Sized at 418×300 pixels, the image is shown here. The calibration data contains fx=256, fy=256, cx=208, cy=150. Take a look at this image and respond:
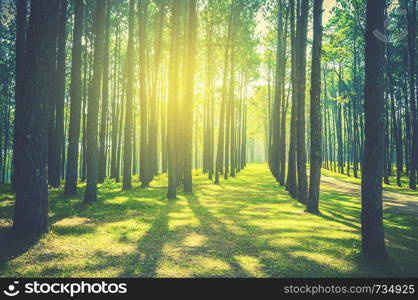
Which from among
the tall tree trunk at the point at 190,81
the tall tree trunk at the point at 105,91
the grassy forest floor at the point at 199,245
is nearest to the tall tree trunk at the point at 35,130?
the grassy forest floor at the point at 199,245

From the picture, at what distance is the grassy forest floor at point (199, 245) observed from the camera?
15.7 ft

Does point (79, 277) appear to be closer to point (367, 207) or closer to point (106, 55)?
point (367, 207)

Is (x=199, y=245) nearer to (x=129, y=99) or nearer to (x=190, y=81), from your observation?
(x=190, y=81)

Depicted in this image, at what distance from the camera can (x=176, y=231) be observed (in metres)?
7.70

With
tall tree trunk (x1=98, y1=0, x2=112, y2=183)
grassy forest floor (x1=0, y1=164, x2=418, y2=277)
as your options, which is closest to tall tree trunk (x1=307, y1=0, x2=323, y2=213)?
grassy forest floor (x1=0, y1=164, x2=418, y2=277)

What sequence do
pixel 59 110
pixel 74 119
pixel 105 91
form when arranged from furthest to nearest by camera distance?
pixel 105 91, pixel 59 110, pixel 74 119

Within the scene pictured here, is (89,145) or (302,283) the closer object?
(302,283)

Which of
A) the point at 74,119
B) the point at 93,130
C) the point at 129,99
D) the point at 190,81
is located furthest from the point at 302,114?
the point at 74,119

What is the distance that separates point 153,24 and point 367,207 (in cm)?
2461

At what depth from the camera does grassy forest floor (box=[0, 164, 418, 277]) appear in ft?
15.7

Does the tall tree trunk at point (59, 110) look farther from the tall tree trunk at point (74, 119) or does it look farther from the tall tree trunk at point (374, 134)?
the tall tree trunk at point (374, 134)

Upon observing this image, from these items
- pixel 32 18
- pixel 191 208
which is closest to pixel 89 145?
pixel 191 208

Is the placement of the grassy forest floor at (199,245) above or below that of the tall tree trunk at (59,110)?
below

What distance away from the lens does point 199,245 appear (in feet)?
21.0
